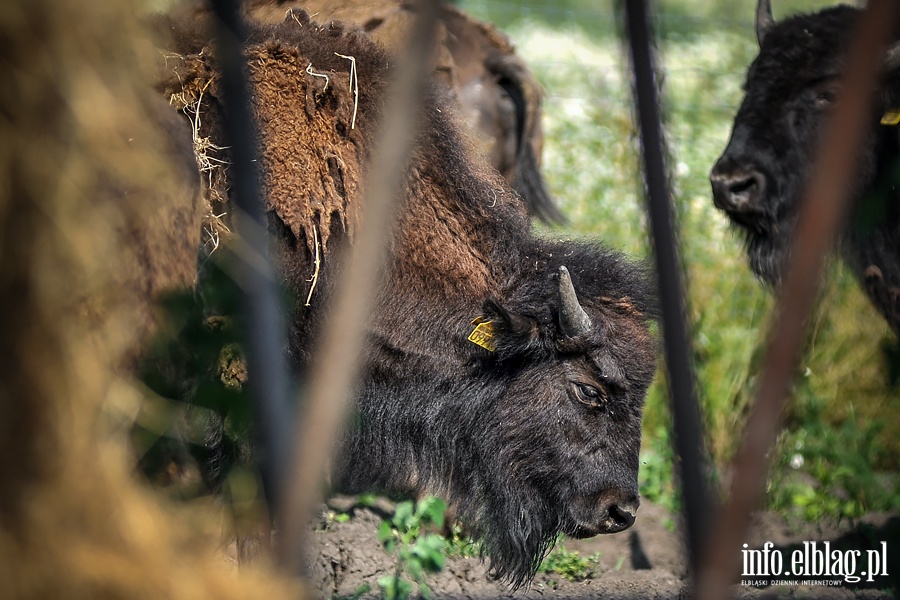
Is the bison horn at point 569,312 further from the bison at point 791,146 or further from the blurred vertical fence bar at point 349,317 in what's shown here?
the blurred vertical fence bar at point 349,317

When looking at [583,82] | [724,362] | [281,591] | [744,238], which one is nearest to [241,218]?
[281,591]

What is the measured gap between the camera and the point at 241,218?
1.31 m

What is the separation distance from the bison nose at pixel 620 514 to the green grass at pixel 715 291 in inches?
17.2

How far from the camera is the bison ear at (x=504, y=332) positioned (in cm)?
380

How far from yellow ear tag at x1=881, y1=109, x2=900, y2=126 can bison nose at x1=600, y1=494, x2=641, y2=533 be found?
6.45ft

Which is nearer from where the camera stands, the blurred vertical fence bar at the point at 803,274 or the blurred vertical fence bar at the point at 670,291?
the blurred vertical fence bar at the point at 803,274

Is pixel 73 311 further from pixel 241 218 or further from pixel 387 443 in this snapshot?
pixel 387 443

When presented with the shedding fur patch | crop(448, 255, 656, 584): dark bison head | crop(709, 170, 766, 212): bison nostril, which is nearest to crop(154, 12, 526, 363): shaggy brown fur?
the shedding fur patch

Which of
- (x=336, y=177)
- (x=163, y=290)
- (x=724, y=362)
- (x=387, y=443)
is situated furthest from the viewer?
(x=724, y=362)

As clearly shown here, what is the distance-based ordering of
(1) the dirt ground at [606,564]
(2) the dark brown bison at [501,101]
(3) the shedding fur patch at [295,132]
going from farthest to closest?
(2) the dark brown bison at [501,101] < (1) the dirt ground at [606,564] < (3) the shedding fur patch at [295,132]

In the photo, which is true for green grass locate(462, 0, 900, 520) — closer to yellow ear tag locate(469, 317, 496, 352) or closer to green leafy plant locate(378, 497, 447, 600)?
yellow ear tag locate(469, 317, 496, 352)

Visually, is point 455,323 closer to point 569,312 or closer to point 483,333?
point 483,333

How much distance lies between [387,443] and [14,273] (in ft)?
9.61

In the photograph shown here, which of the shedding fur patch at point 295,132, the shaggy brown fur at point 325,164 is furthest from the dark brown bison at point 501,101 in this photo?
the shedding fur patch at point 295,132
